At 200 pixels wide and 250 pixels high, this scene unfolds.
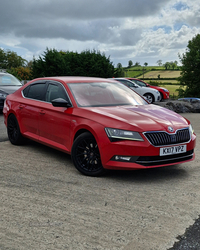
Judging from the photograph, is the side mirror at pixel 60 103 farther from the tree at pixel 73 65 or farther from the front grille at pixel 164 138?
the tree at pixel 73 65

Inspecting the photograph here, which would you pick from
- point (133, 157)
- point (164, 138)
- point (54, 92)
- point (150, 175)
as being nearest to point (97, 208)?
point (133, 157)

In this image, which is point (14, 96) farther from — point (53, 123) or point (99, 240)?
point (99, 240)

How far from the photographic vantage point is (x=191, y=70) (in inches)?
2196

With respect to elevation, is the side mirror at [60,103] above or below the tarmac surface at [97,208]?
above

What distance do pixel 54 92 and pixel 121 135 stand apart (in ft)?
6.66

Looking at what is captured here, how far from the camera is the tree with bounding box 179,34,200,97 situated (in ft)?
180

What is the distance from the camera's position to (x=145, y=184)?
5.16 metres

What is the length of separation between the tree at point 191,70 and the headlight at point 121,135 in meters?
51.6

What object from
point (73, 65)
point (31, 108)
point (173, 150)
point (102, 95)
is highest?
point (73, 65)

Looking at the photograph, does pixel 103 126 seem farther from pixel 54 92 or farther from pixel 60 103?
pixel 54 92

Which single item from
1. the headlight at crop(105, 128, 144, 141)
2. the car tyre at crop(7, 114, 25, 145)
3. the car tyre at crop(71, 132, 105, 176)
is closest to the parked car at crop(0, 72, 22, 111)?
the car tyre at crop(7, 114, 25, 145)

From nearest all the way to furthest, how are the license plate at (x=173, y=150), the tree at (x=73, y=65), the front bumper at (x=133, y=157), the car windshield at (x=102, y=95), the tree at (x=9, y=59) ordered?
the front bumper at (x=133, y=157) → the license plate at (x=173, y=150) → the car windshield at (x=102, y=95) → the tree at (x=73, y=65) → the tree at (x=9, y=59)

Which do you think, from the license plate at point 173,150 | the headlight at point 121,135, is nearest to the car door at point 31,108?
the headlight at point 121,135

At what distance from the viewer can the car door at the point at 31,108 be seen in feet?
22.5
